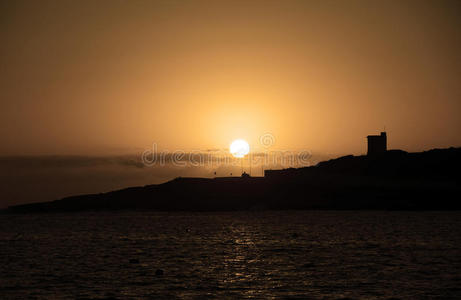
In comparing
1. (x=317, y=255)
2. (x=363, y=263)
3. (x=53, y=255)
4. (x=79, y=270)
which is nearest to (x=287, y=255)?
(x=317, y=255)

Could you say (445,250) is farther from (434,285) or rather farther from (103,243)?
(103,243)

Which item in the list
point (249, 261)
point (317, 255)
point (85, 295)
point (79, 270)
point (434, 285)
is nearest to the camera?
point (85, 295)

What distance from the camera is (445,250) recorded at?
202 feet

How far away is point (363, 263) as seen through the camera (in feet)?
170

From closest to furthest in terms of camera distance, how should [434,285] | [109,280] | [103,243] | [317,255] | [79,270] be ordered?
[434,285]
[109,280]
[79,270]
[317,255]
[103,243]

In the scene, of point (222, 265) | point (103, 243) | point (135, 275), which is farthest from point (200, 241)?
point (135, 275)

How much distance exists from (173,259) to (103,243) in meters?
23.4

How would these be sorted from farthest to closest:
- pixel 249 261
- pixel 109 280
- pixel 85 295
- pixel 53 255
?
pixel 53 255 < pixel 249 261 < pixel 109 280 < pixel 85 295

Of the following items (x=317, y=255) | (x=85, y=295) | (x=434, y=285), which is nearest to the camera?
(x=85, y=295)

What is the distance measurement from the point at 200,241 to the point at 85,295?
4066 centimetres

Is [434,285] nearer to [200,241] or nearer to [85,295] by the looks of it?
[85,295]

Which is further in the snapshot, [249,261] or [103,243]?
[103,243]

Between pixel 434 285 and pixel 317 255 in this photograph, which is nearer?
pixel 434 285

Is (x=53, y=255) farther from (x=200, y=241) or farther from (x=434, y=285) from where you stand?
(x=434, y=285)
